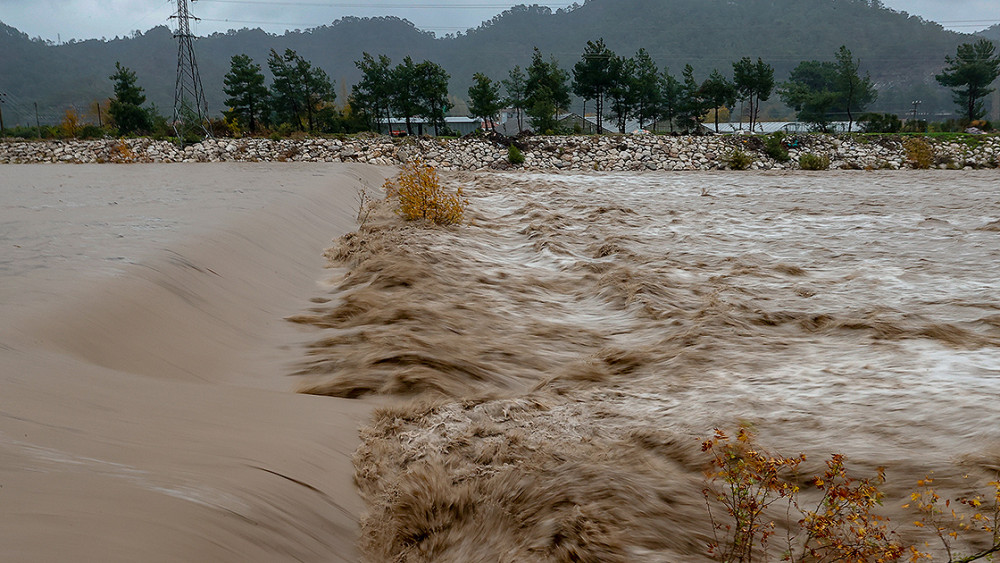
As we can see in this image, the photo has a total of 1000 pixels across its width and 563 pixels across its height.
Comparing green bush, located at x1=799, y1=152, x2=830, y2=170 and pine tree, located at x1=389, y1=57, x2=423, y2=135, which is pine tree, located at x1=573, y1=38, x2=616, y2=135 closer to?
pine tree, located at x1=389, y1=57, x2=423, y2=135

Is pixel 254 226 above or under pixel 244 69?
under

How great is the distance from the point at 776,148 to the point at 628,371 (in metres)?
23.2

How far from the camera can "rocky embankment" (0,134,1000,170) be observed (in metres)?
24.1

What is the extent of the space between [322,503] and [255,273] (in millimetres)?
3325

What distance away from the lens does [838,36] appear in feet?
431

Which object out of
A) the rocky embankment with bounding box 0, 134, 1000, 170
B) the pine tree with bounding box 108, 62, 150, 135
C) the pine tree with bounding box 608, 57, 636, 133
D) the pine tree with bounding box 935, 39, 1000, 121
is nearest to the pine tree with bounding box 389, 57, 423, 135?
the rocky embankment with bounding box 0, 134, 1000, 170

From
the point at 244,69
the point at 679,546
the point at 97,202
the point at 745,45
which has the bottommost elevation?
the point at 679,546

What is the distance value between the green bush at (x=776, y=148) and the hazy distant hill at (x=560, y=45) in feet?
259

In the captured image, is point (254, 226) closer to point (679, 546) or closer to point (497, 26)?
point (679, 546)

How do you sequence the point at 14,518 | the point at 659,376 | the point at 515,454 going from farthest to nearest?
the point at 659,376 → the point at 515,454 → the point at 14,518

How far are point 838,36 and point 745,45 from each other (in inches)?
654

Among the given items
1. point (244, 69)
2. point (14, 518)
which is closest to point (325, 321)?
point (14, 518)

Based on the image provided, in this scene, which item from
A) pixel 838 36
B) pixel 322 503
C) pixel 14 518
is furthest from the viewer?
pixel 838 36

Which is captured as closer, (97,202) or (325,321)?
(325,321)
